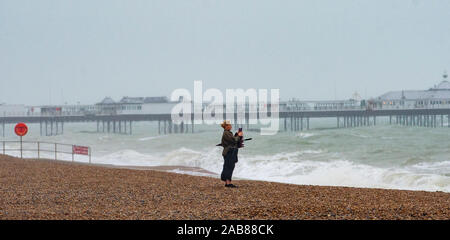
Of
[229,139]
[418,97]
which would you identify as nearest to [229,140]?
[229,139]

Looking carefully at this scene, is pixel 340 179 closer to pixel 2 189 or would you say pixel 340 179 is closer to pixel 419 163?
pixel 419 163

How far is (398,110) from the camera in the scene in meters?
77.3

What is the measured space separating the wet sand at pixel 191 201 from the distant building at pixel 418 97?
2987 inches

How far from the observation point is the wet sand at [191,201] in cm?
771

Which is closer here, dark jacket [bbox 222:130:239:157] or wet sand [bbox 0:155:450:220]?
wet sand [bbox 0:155:450:220]

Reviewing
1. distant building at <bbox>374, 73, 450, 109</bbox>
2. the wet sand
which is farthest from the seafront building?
the wet sand

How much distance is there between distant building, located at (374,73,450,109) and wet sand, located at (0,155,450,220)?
75.9 meters

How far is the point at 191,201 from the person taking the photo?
9.29m

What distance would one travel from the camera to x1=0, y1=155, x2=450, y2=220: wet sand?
7.71 meters

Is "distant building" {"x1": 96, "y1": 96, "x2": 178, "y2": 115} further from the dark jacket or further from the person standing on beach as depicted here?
the dark jacket

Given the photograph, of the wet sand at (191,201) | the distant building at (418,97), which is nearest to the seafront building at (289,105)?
the distant building at (418,97)

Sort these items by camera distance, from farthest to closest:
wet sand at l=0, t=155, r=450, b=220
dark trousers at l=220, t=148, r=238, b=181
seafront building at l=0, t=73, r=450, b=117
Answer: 1. seafront building at l=0, t=73, r=450, b=117
2. dark trousers at l=220, t=148, r=238, b=181
3. wet sand at l=0, t=155, r=450, b=220

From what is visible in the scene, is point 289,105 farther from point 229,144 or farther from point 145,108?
point 229,144
